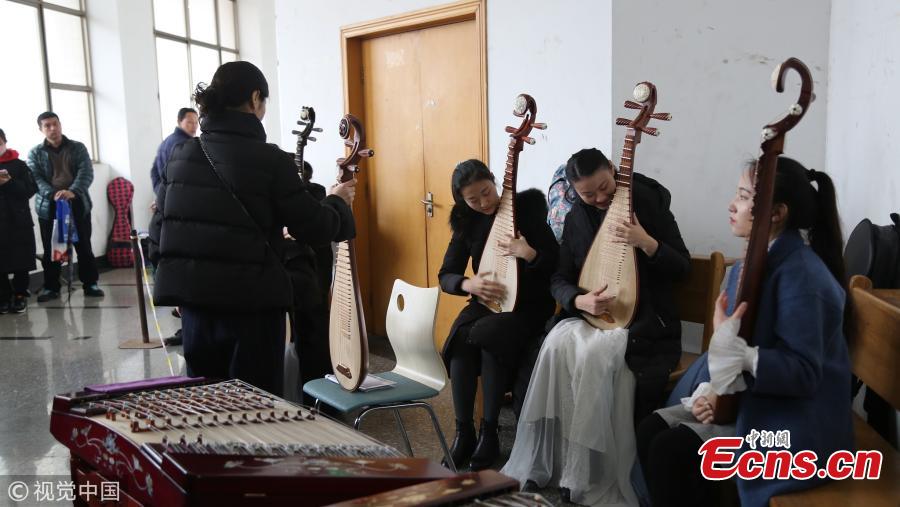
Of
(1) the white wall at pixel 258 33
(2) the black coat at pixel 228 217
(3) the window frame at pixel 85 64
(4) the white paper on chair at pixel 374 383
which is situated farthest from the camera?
(1) the white wall at pixel 258 33

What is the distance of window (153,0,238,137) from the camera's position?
8.68 meters

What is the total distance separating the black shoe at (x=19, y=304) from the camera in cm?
579

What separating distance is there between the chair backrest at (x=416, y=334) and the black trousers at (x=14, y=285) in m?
4.56

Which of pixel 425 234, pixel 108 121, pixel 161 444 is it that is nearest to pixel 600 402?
pixel 161 444

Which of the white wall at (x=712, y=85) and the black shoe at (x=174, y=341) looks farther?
the black shoe at (x=174, y=341)

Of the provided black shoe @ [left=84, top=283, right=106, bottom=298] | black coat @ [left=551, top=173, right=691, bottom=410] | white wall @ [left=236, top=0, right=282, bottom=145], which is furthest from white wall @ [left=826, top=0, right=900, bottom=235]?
white wall @ [left=236, top=0, right=282, bottom=145]

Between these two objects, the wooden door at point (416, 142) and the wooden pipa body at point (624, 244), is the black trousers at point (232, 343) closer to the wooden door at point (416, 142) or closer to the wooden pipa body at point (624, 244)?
the wooden pipa body at point (624, 244)

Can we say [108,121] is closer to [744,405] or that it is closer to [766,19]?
[766,19]

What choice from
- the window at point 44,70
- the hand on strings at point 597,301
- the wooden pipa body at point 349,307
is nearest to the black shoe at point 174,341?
the wooden pipa body at point 349,307

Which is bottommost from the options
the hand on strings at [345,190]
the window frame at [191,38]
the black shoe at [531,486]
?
the black shoe at [531,486]

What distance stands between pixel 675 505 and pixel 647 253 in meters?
0.81

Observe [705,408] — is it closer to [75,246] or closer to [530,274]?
[530,274]

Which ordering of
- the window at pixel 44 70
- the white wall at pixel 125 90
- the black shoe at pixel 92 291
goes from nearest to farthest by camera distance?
the black shoe at pixel 92 291
the window at pixel 44 70
the white wall at pixel 125 90

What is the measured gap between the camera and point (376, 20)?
425 cm
